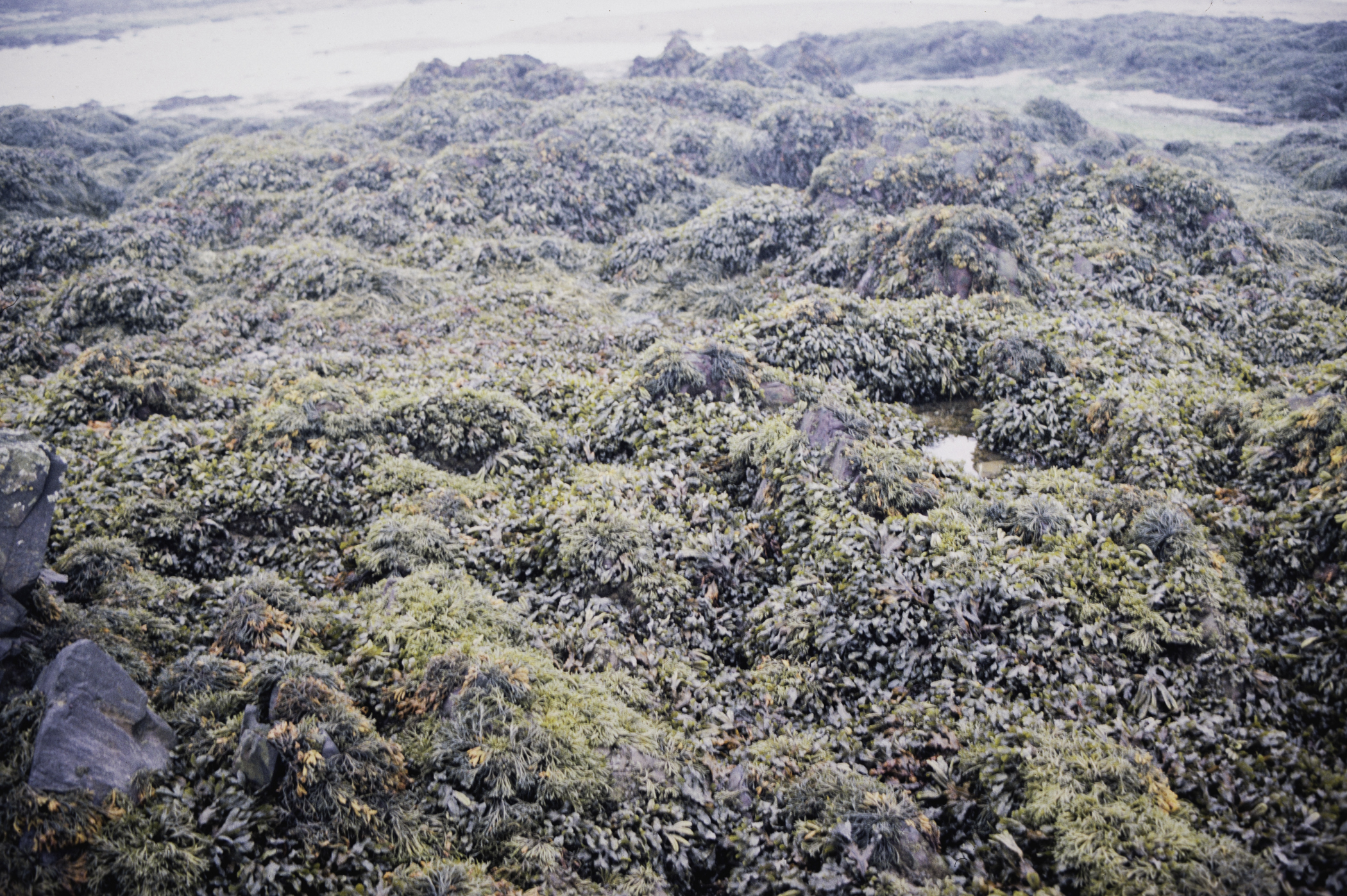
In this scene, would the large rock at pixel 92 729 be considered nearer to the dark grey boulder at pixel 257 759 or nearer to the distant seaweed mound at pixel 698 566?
the distant seaweed mound at pixel 698 566

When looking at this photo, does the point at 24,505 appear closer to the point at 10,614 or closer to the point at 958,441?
the point at 10,614

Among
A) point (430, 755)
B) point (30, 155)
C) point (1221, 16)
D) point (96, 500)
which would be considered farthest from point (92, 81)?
point (1221, 16)

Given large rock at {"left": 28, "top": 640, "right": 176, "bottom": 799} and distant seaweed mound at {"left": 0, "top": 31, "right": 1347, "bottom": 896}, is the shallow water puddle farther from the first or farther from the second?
large rock at {"left": 28, "top": 640, "right": 176, "bottom": 799}

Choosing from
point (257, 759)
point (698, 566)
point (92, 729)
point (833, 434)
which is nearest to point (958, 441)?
point (833, 434)

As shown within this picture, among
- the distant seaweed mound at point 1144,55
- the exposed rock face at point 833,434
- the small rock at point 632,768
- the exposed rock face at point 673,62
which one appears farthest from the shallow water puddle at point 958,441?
the distant seaweed mound at point 1144,55

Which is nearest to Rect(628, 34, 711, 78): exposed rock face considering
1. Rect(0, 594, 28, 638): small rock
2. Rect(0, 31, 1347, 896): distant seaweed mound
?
Rect(0, 31, 1347, 896): distant seaweed mound

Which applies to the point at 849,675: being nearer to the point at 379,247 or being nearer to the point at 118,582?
the point at 118,582
